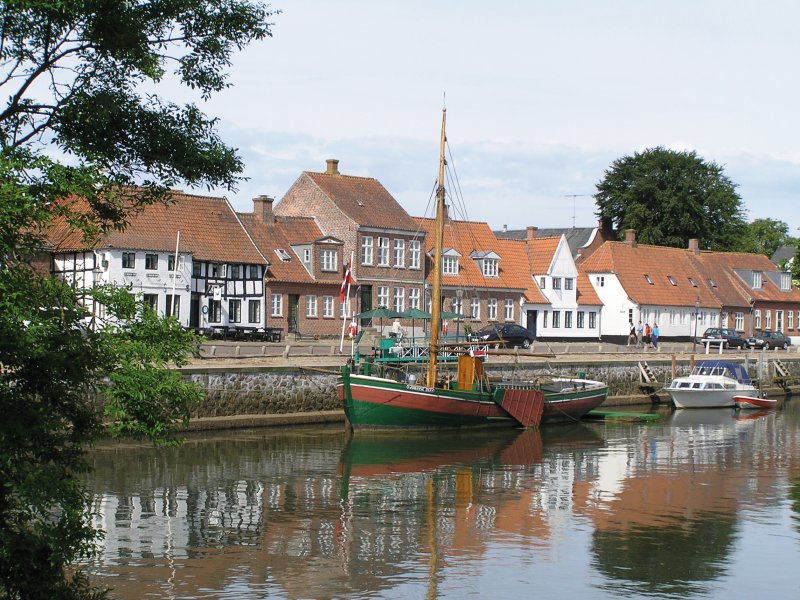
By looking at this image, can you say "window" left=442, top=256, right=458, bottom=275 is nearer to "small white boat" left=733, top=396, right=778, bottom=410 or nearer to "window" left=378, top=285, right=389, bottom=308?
"window" left=378, top=285, right=389, bottom=308

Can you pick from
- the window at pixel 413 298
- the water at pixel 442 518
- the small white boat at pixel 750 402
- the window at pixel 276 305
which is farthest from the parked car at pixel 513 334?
the water at pixel 442 518

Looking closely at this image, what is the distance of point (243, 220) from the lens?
206ft

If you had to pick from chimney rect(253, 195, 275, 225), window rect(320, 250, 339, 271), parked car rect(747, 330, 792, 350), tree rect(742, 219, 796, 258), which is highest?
tree rect(742, 219, 796, 258)

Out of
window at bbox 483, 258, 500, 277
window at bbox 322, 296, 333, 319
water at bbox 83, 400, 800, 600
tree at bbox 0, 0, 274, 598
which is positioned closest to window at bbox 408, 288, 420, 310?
window at bbox 483, 258, 500, 277

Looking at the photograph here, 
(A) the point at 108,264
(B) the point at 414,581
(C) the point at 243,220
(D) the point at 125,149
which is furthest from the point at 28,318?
(C) the point at 243,220

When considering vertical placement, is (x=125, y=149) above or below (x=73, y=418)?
above

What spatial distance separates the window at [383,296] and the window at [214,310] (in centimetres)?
1025

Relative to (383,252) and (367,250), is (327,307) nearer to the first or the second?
(367,250)

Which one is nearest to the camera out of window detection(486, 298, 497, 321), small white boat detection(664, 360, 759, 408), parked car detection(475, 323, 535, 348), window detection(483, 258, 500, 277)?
small white boat detection(664, 360, 759, 408)

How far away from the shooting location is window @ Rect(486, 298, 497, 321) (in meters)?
70.6

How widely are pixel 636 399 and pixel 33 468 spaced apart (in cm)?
4581

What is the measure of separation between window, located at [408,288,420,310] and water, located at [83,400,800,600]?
2809cm

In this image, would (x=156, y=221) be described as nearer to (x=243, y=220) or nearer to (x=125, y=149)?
(x=243, y=220)

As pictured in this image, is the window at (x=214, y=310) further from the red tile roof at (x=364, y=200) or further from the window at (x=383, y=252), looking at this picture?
the window at (x=383, y=252)
